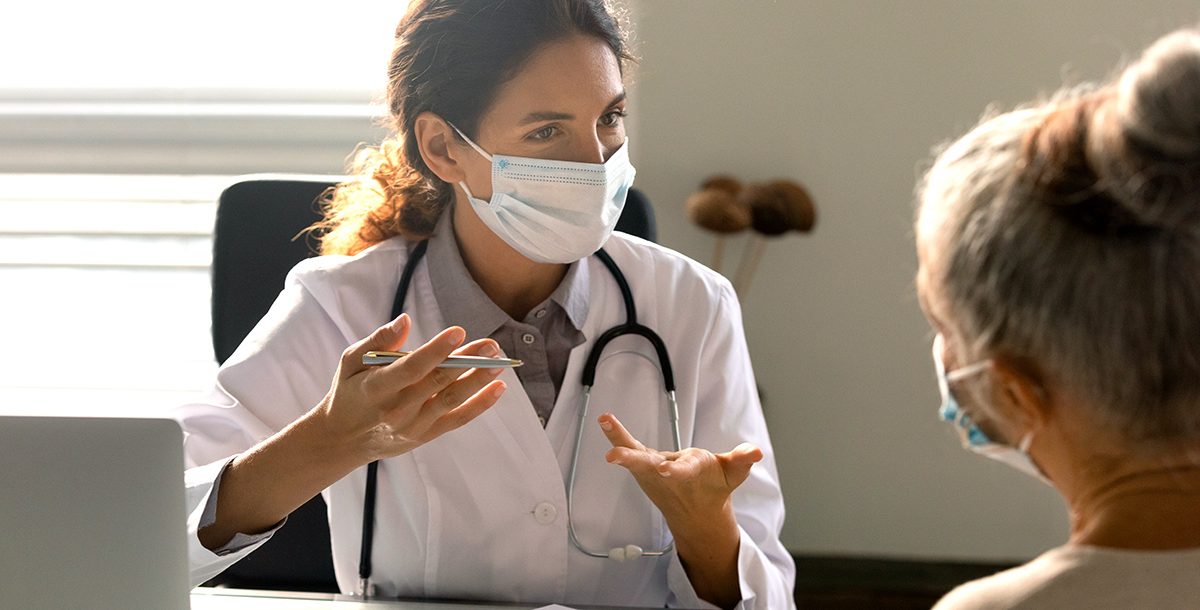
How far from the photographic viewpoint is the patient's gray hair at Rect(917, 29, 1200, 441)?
0.71 m

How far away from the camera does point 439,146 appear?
1524 millimetres

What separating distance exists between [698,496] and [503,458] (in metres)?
0.27

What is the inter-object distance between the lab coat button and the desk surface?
4.8 inches

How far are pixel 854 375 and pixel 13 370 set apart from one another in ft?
6.93

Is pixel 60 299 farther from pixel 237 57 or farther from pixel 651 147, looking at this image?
pixel 651 147

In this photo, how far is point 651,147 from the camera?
2.72 meters

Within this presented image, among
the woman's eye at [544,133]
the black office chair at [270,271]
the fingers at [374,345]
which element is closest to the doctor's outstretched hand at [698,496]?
the fingers at [374,345]

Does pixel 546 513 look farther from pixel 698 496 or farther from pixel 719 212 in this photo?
pixel 719 212

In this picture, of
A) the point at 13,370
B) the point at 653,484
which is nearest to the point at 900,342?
the point at 653,484

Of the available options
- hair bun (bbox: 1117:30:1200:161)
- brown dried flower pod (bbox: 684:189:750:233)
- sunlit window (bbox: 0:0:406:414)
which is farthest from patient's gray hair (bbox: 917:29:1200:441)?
sunlit window (bbox: 0:0:406:414)

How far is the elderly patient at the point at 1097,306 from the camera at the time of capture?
0.72 metres

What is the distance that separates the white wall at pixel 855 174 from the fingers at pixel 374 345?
5.26ft

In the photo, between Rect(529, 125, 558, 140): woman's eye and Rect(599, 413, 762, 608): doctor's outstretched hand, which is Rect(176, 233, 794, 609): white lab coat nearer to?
Rect(599, 413, 762, 608): doctor's outstretched hand

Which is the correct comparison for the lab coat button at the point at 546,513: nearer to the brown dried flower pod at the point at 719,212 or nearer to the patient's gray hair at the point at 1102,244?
the patient's gray hair at the point at 1102,244
